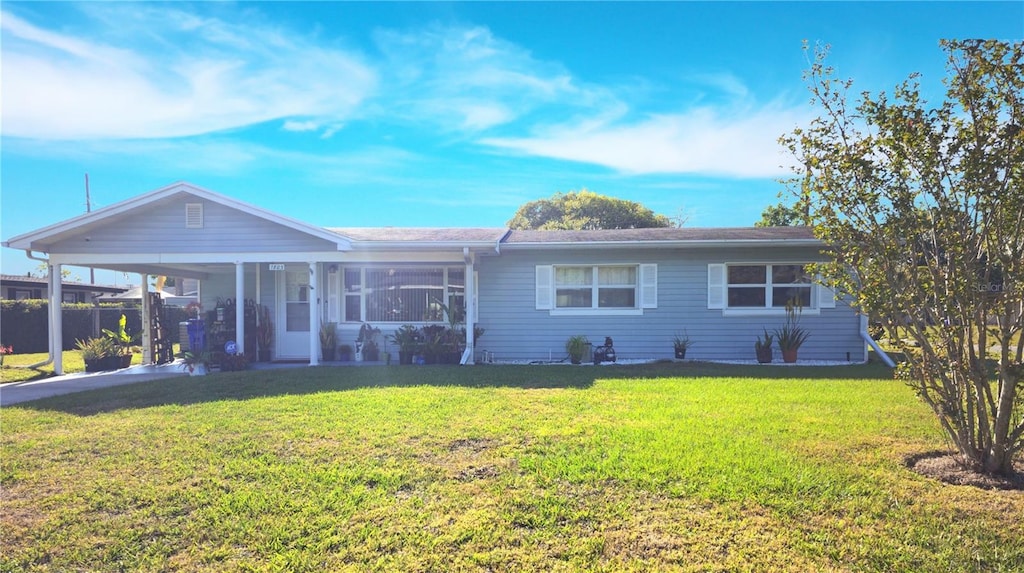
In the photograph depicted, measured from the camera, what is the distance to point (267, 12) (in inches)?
307

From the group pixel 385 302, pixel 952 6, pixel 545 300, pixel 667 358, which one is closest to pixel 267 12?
pixel 385 302

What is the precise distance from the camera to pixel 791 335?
11430mm

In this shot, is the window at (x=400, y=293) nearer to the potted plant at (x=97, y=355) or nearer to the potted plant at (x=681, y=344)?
the potted plant at (x=681, y=344)

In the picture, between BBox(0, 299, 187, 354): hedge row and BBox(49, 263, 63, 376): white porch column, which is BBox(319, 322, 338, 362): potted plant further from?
BBox(0, 299, 187, 354): hedge row

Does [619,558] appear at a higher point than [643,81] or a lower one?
lower

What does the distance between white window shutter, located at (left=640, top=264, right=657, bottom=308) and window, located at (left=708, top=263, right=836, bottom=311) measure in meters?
1.19

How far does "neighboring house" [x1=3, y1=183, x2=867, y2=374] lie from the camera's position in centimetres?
1095

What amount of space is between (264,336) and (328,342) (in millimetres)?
1585

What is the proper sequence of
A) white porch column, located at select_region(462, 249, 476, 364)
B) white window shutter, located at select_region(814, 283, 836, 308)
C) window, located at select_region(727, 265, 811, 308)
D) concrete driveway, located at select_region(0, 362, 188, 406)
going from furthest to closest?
1. window, located at select_region(727, 265, 811, 308)
2. white window shutter, located at select_region(814, 283, 836, 308)
3. white porch column, located at select_region(462, 249, 476, 364)
4. concrete driveway, located at select_region(0, 362, 188, 406)

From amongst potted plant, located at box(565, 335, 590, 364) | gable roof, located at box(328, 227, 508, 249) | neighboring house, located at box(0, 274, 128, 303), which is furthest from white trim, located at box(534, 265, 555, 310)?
neighboring house, located at box(0, 274, 128, 303)

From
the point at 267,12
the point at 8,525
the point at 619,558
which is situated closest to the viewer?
the point at 619,558

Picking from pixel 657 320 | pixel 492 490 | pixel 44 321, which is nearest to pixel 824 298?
pixel 657 320

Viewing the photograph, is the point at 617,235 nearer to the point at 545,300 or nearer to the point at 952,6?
the point at 545,300

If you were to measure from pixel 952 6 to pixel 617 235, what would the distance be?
275 inches
